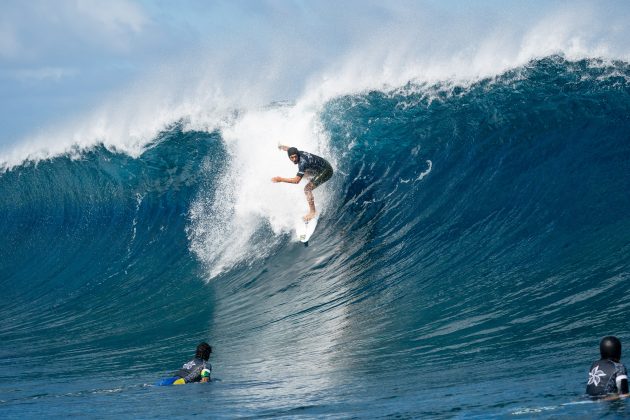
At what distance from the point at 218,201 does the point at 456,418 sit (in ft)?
35.4

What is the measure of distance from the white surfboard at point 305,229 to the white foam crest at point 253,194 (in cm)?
50

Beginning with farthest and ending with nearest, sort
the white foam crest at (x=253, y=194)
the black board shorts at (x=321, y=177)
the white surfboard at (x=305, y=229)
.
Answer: the white foam crest at (x=253, y=194) → the white surfboard at (x=305, y=229) → the black board shorts at (x=321, y=177)

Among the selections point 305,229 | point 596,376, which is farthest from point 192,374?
point 305,229

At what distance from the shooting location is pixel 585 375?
5734 mm

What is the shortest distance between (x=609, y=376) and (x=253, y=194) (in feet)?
33.4

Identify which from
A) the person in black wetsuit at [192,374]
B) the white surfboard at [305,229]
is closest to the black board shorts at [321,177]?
the white surfboard at [305,229]

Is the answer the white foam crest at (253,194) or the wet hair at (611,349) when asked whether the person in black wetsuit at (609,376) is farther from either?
the white foam crest at (253,194)

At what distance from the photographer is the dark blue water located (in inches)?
256

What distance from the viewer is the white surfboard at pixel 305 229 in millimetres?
13099

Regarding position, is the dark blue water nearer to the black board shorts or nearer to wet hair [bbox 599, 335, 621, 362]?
wet hair [bbox 599, 335, 621, 362]

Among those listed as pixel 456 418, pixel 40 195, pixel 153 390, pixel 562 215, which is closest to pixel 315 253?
pixel 562 215

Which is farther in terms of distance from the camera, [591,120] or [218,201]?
[218,201]

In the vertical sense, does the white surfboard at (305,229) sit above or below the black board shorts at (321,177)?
below

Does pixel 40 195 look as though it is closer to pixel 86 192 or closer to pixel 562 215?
pixel 86 192
